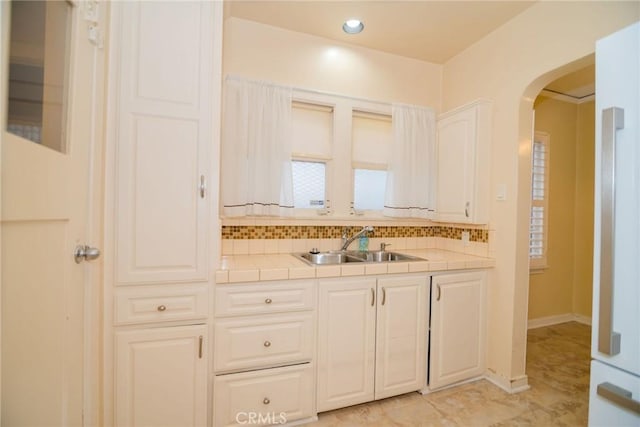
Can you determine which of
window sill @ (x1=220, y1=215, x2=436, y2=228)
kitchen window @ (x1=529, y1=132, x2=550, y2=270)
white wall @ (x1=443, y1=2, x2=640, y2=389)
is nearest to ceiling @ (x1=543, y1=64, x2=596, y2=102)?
kitchen window @ (x1=529, y1=132, x2=550, y2=270)

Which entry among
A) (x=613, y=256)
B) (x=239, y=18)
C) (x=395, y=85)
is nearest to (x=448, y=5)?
(x=395, y=85)

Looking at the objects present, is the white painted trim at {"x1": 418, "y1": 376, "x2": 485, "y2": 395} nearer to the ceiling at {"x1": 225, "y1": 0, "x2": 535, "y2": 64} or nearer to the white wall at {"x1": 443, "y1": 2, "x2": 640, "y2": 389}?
the white wall at {"x1": 443, "y1": 2, "x2": 640, "y2": 389}

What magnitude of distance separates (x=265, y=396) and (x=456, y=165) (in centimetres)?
223

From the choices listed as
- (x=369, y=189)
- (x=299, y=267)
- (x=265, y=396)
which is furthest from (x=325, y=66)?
(x=265, y=396)

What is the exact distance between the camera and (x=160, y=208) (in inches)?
59.4

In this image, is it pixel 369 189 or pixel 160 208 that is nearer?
pixel 160 208

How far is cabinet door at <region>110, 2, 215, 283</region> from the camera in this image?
145 centimetres

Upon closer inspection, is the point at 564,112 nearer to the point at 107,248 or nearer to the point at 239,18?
the point at 239,18

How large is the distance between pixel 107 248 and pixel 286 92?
1605 millimetres

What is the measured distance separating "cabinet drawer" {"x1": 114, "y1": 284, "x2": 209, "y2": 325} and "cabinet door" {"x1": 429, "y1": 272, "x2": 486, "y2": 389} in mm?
1533

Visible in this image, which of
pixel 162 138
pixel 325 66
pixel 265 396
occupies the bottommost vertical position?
pixel 265 396

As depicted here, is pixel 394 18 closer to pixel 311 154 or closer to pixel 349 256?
pixel 311 154

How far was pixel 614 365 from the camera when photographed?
1.00 m

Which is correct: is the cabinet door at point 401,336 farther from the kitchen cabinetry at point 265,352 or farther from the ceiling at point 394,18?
the ceiling at point 394,18
